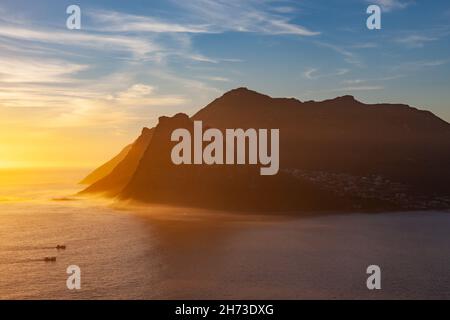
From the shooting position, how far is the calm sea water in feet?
241

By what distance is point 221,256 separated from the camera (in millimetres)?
99938

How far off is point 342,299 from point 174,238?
65.3 meters

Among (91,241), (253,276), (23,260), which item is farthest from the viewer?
(91,241)

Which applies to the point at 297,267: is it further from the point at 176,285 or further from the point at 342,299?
the point at 176,285

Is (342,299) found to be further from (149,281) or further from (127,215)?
(127,215)

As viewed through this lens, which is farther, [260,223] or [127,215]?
[127,215]

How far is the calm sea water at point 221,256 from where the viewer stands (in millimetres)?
73500
